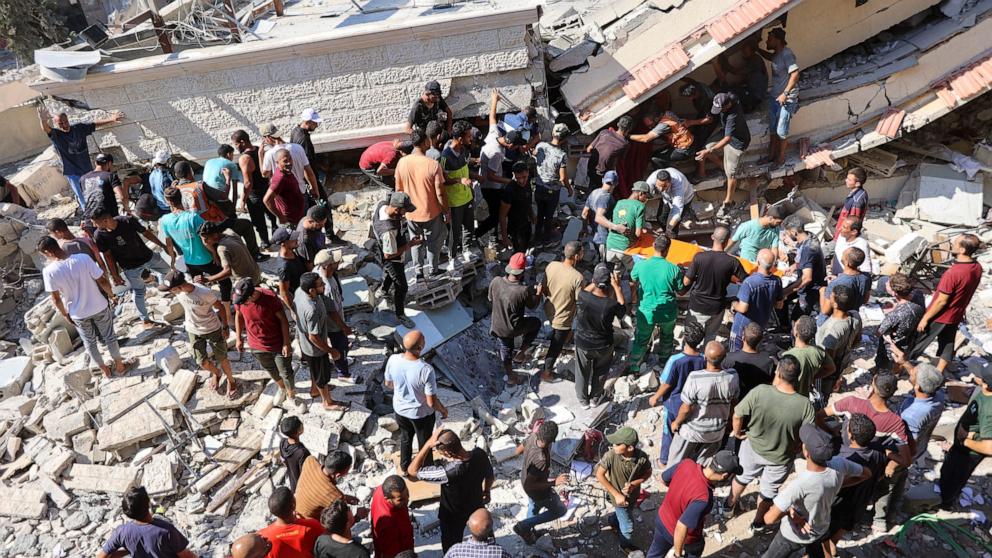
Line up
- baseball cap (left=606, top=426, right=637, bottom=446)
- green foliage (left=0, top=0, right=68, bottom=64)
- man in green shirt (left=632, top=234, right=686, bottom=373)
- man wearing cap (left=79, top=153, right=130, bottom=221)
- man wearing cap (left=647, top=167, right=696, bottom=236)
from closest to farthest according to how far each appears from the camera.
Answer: baseball cap (left=606, top=426, right=637, bottom=446) < man in green shirt (left=632, top=234, right=686, bottom=373) < man wearing cap (left=79, top=153, right=130, bottom=221) < man wearing cap (left=647, top=167, right=696, bottom=236) < green foliage (left=0, top=0, right=68, bottom=64)

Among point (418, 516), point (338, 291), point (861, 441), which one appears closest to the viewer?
point (861, 441)

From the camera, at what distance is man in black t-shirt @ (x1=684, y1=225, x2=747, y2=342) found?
21.8 feet

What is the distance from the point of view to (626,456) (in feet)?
16.9

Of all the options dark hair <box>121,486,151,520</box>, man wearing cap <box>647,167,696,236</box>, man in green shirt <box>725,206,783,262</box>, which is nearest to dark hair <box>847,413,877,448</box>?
man in green shirt <box>725,206,783,262</box>

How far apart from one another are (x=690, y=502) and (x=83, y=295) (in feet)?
19.1

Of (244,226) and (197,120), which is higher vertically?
(197,120)

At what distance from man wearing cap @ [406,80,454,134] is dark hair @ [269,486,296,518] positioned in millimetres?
5008

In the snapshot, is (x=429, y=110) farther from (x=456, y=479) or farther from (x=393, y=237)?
(x=456, y=479)

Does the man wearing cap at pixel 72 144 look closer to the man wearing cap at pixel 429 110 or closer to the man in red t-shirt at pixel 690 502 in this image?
the man wearing cap at pixel 429 110

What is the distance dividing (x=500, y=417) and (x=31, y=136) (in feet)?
39.3

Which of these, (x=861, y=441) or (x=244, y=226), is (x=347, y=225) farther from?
(x=861, y=441)

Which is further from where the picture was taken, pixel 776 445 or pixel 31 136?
pixel 31 136

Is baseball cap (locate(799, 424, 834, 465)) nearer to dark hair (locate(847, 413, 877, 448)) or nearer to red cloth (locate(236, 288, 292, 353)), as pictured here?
dark hair (locate(847, 413, 877, 448))

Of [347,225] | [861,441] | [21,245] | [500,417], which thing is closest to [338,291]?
[500,417]
